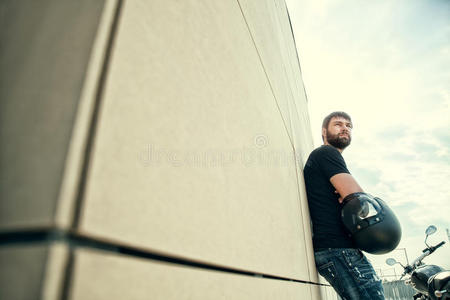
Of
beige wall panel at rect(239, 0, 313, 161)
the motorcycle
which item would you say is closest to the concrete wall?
beige wall panel at rect(239, 0, 313, 161)

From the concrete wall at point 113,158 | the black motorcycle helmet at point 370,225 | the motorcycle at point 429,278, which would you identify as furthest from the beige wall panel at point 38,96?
the motorcycle at point 429,278

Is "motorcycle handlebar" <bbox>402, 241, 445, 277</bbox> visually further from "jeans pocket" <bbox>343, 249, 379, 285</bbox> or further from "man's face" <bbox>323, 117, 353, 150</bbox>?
"jeans pocket" <bbox>343, 249, 379, 285</bbox>

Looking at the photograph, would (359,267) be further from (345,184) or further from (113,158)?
(113,158)

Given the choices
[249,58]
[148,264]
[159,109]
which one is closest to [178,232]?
[148,264]

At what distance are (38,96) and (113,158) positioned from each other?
95mm

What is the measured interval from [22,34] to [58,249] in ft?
0.83

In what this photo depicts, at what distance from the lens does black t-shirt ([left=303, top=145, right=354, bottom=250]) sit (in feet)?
3.93

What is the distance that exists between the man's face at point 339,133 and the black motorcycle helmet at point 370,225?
0.59 meters

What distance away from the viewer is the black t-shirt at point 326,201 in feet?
3.93

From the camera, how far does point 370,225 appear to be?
1.09m

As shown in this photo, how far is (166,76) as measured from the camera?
1.10ft

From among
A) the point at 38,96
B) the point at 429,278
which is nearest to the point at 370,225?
the point at 38,96

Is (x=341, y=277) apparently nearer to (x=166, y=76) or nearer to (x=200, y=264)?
(x=200, y=264)

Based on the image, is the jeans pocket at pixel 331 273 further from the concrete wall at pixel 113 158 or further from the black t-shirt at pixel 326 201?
the concrete wall at pixel 113 158
